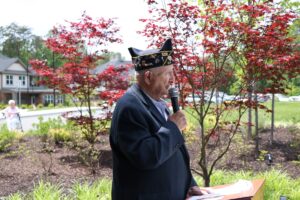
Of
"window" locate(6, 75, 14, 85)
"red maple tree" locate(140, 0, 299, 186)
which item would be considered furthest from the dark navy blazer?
"window" locate(6, 75, 14, 85)

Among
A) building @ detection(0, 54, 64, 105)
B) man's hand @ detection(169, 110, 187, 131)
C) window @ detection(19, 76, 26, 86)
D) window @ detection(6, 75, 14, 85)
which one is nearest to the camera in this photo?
man's hand @ detection(169, 110, 187, 131)

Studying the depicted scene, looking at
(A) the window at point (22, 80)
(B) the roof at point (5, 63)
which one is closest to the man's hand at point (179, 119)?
(B) the roof at point (5, 63)

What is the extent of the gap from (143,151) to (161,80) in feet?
1.36

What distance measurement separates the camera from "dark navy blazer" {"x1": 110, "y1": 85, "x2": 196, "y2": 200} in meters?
2.01

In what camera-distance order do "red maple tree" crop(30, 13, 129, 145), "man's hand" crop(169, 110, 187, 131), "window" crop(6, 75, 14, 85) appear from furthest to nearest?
"window" crop(6, 75, 14, 85)
"red maple tree" crop(30, 13, 129, 145)
"man's hand" crop(169, 110, 187, 131)

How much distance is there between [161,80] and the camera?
219 centimetres

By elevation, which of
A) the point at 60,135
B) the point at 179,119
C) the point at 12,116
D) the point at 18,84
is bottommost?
the point at 18,84

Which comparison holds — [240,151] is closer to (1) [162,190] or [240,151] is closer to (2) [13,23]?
(1) [162,190]

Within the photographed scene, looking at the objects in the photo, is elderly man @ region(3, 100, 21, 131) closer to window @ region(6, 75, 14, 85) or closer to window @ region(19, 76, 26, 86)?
window @ region(6, 75, 14, 85)

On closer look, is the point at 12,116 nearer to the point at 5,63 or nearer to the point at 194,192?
the point at 194,192

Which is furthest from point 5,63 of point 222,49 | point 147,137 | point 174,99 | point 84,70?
point 147,137

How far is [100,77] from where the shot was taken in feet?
27.1

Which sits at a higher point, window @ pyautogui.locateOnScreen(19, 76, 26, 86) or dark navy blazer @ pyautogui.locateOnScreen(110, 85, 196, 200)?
dark navy blazer @ pyautogui.locateOnScreen(110, 85, 196, 200)

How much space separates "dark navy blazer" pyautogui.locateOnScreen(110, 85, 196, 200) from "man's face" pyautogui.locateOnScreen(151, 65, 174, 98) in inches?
2.8
